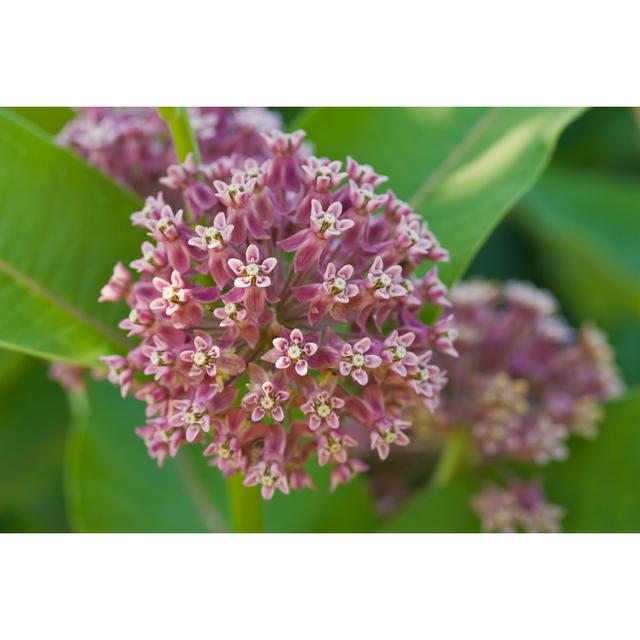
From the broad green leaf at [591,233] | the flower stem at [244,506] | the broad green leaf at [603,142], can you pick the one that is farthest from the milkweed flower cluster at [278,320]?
the broad green leaf at [603,142]

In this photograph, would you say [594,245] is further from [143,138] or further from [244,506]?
[244,506]

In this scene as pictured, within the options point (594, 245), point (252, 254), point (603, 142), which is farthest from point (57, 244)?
point (603, 142)

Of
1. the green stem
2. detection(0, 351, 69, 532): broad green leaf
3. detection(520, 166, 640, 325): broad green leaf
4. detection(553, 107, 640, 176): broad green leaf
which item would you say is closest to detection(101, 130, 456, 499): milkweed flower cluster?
the green stem

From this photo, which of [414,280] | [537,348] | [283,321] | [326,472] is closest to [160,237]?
[283,321]

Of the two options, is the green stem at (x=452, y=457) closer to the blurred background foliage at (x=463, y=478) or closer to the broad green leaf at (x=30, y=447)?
the blurred background foliage at (x=463, y=478)

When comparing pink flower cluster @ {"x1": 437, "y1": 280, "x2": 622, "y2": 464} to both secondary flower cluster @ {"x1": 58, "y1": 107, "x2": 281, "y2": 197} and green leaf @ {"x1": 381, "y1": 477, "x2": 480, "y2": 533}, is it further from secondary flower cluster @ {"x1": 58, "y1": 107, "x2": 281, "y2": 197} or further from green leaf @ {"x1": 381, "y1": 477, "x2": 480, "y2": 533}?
secondary flower cluster @ {"x1": 58, "y1": 107, "x2": 281, "y2": 197}

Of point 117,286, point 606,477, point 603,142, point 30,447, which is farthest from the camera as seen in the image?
point 603,142
